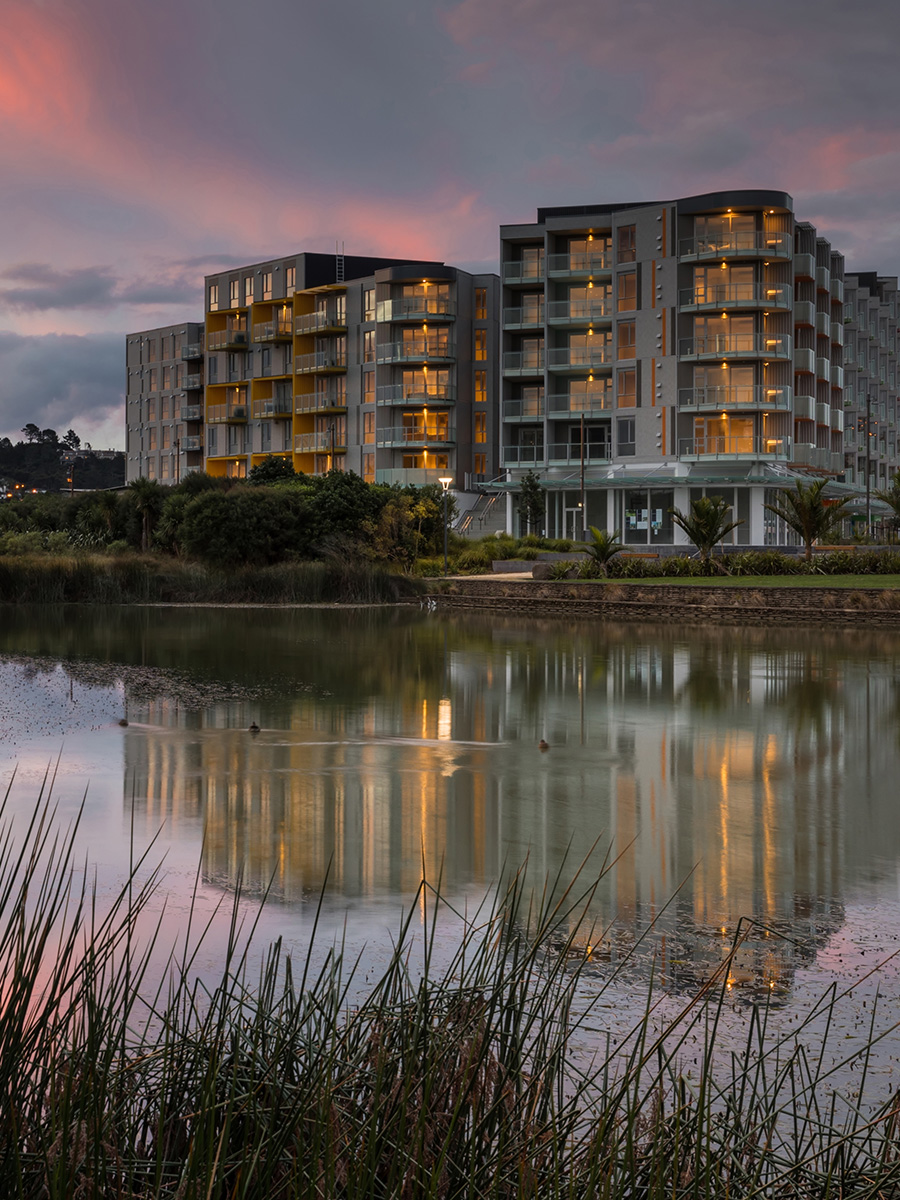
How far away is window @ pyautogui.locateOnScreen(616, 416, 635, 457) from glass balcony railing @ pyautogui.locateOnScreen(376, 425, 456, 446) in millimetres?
10882

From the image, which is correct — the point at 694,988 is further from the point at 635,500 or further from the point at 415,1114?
the point at 635,500

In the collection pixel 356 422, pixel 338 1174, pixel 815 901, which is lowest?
pixel 815 901

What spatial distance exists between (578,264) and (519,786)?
5355cm

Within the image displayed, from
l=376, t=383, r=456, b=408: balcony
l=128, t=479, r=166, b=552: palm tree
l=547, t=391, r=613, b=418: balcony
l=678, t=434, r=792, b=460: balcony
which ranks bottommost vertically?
l=128, t=479, r=166, b=552: palm tree

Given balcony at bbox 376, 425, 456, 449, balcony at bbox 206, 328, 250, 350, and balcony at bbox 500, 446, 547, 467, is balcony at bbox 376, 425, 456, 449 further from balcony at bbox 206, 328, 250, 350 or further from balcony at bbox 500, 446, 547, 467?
balcony at bbox 206, 328, 250, 350

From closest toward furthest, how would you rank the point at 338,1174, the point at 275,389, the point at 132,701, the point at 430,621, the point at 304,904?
the point at 338,1174 → the point at 304,904 → the point at 132,701 → the point at 430,621 → the point at 275,389

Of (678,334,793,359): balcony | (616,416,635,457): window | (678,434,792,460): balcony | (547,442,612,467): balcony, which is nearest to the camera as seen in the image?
(678,434,792,460): balcony

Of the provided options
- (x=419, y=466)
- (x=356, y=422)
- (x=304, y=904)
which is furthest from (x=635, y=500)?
(x=304, y=904)

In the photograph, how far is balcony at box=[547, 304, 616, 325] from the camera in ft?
198

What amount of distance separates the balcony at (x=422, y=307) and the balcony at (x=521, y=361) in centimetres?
518

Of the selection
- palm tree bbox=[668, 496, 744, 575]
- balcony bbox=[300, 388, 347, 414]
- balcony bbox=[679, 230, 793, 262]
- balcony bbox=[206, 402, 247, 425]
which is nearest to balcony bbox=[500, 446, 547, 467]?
balcony bbox=[679, 230, 793, 262]

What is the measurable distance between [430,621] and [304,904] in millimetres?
24471

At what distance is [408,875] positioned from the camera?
814cm

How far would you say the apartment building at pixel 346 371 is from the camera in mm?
67188
